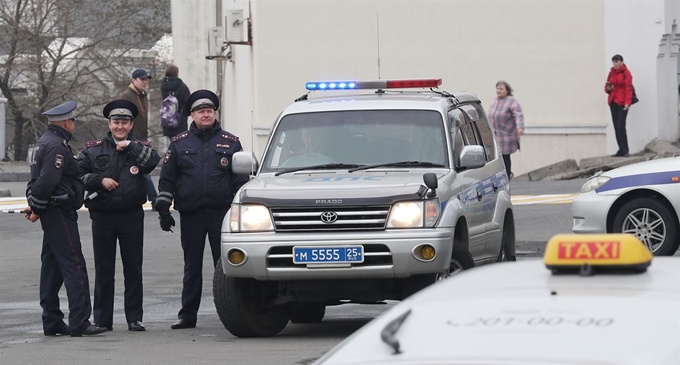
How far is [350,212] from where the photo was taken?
9.45m

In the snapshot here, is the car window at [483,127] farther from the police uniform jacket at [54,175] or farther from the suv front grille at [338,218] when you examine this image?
the police uniform jacket at [54,175]

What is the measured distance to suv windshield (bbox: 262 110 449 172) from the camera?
10547 mm

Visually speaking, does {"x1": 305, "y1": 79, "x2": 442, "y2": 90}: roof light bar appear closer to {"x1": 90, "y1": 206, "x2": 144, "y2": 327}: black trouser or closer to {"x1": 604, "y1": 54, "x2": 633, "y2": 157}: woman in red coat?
{"x1": 90, "y1": 206, "x2": 144, "y2": 327}: black trouser

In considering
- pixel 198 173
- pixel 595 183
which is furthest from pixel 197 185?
pixel 595 183

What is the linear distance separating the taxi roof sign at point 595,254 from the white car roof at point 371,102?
760cm

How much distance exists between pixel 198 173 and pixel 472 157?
209cm

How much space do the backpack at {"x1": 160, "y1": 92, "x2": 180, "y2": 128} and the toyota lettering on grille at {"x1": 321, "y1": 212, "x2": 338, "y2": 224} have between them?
1086 centimetres

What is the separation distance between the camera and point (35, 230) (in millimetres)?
19406

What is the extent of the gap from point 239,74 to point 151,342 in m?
25.2

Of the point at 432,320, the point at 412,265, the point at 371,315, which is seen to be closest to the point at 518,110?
the point at 371,315

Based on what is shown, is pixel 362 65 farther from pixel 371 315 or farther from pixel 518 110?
pixel 371 315

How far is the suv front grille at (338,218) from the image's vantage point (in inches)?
372

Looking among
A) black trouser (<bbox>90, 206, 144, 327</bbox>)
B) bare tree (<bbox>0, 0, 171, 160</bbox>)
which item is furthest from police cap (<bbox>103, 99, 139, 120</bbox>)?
bare tree (<bbox>0, 0, 171, 160</bbox>)

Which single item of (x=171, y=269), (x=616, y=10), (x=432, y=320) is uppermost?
(x=616, y=10)
